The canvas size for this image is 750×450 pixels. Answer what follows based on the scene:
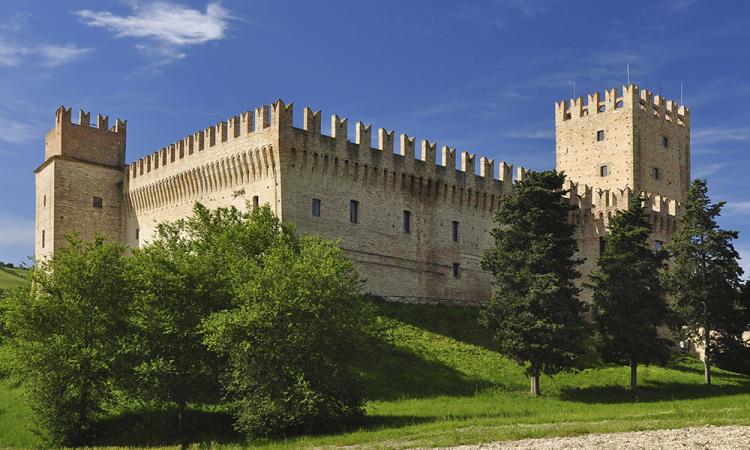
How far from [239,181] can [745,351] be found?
83.9 feet

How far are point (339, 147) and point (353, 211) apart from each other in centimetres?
334

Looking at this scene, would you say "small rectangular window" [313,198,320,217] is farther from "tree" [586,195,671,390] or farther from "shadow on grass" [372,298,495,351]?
"tree" [586,195,671,390]

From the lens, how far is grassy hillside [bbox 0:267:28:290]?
7182 cm

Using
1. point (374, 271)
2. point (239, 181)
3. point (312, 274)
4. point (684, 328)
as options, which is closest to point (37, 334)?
point (312, 274)

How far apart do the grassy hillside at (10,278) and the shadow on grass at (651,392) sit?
45.8 metres

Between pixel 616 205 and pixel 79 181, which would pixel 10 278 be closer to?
pixel 79 181

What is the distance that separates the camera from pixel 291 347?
98.0 feet

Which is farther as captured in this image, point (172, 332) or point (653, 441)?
point (172, 332)

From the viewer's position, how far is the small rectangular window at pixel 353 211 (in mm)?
46888

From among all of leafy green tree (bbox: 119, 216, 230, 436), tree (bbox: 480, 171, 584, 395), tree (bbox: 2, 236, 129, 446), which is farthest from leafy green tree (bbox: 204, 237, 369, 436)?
tree (bbox: 480, 171, 584, 395)

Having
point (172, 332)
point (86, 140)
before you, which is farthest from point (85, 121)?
point (172, 332)

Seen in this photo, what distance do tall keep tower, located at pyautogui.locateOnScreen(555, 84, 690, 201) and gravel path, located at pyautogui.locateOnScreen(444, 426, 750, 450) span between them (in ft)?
116

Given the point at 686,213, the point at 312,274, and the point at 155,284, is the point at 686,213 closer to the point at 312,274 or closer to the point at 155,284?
the point at 312,274

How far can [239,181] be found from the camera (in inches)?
1823
